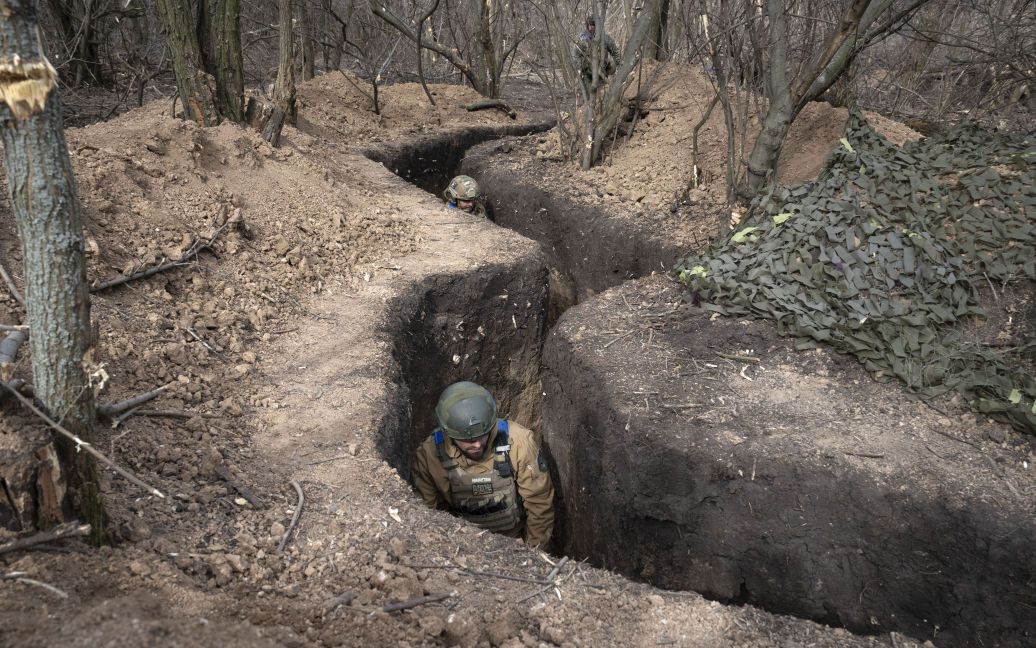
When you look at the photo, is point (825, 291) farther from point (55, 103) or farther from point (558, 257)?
point (55, 103)

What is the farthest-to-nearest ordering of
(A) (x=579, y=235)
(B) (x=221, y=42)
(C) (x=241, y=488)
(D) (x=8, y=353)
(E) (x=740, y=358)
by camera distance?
(A) (x=579, y=235), (B) (x=221, y=42), (E) (x=740, y=358), (C) (x=241, y=488), (D) (x=8, y=353)

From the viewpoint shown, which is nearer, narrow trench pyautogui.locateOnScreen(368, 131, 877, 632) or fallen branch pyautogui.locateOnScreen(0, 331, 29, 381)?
fallen branch pyautogui.locateOnScreen(0, 331, 29, 381)

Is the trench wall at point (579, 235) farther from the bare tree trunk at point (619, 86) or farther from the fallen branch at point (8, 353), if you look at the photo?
the fallen branch at point (8, 353)

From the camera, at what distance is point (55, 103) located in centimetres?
179

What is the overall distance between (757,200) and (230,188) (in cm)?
431

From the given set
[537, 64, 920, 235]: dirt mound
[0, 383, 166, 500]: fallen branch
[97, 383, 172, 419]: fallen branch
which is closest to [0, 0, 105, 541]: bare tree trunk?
[0, 383, 166, 500]: fallen branch

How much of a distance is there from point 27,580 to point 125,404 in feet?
4.30

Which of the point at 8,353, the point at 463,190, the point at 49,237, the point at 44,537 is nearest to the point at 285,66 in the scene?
the point at 463,190

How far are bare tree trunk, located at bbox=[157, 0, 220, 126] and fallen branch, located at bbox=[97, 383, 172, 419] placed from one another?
12.0ft

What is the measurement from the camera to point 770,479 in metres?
3.47

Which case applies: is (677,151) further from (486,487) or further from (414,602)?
(414,602)

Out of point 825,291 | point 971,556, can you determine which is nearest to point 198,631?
point 971,556

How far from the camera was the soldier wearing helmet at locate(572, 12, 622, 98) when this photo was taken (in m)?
7.52

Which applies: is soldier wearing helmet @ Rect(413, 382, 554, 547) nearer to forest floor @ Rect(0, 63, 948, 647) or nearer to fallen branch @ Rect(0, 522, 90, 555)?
forest floor @ Rect(0, 63, 948, 647)
